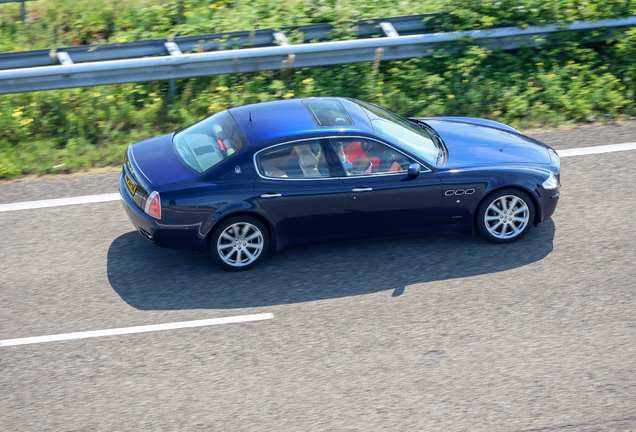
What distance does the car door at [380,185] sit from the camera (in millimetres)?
6598

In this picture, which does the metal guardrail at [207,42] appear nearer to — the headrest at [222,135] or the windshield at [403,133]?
the windshield at [403,133]

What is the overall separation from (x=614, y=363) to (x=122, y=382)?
378 centimetres

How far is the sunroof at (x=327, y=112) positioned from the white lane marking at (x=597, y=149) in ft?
11.2

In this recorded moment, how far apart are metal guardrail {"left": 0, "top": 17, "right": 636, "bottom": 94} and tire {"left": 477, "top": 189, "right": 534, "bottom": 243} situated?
4.17 meters

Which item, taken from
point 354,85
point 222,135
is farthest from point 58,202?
point 354,85

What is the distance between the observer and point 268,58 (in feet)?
33.2

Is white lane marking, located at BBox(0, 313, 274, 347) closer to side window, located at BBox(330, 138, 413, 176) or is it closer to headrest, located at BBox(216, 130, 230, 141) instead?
side window, located at BBox(330, 138, 413, 176)

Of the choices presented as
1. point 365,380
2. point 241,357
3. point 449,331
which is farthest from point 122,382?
point 449,331

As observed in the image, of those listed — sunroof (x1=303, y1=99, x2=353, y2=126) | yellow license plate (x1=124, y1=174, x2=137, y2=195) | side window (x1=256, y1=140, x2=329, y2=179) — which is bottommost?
yellow license plate (x1=124, y1=174, x2=137, y2=195)

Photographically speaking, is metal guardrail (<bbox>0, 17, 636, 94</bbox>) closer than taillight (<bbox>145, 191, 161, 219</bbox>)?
No

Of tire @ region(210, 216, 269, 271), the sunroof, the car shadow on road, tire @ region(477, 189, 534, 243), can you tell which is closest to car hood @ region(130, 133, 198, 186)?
tire @ region(210, 216, 269, 271)

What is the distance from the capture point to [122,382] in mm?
5250

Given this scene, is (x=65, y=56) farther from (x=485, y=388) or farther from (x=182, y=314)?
(x=485, y=388)

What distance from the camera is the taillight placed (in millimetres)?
6324
